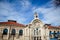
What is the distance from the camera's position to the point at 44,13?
721 cm

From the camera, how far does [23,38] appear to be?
783 centimetres

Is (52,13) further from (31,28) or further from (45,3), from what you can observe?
(31,28)

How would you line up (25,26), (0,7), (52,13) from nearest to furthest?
(0,7) → (52,13) → (25,26)

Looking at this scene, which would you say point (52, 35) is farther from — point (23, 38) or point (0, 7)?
point (0, 7)

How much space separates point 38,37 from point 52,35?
707 millimetres

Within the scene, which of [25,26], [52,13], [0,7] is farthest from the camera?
[25,26]

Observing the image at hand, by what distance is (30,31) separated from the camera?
8070 mm

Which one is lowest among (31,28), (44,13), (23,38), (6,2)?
(23,38)

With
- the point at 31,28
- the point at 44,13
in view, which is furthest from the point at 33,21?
the point at 44,13

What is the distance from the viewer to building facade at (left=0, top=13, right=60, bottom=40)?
7706 mm

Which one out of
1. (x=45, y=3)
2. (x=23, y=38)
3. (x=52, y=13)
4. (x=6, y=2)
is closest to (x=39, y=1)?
(x=45, y=3)

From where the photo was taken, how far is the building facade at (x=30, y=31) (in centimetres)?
771

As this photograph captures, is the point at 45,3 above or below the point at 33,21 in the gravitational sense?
above

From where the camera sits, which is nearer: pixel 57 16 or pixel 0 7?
pixel 0 7
